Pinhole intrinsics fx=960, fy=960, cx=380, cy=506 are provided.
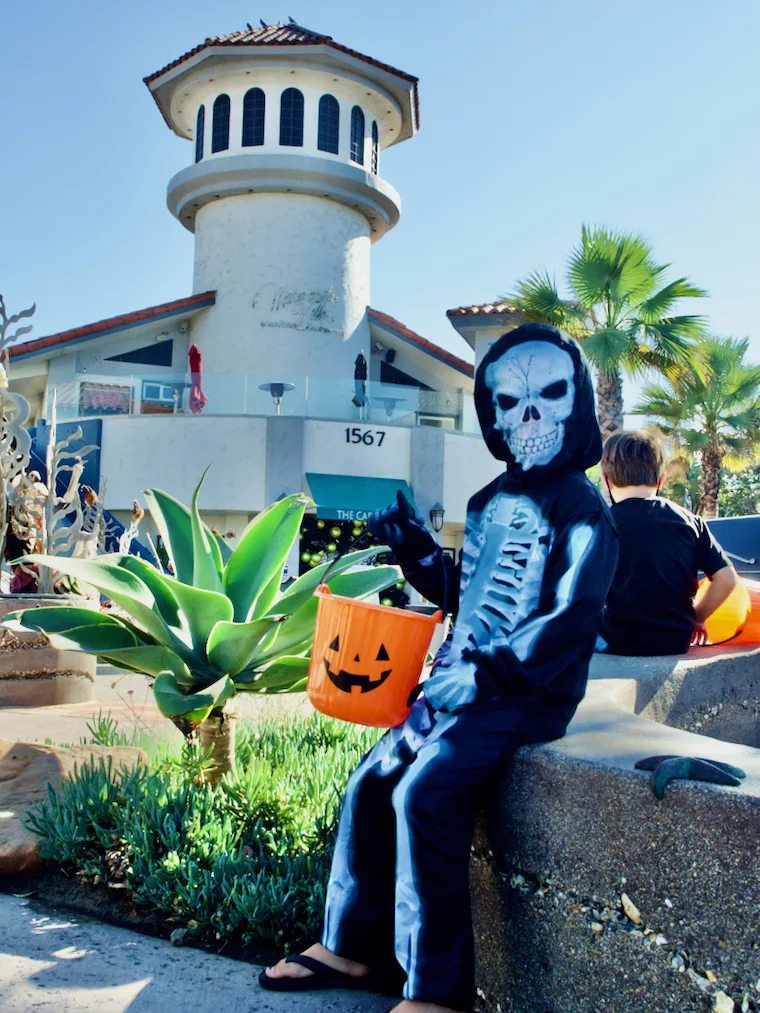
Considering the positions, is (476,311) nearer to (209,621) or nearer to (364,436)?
(364,436)

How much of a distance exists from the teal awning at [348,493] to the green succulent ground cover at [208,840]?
56.7ft

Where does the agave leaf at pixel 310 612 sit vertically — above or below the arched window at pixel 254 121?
below

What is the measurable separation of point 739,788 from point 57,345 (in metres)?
22.5

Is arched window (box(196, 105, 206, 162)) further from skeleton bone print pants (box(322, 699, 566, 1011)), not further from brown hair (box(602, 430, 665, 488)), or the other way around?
skeleton bone print pants (box(322, 699, 566, 1011))

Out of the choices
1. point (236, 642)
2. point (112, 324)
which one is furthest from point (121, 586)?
point (112, 324)

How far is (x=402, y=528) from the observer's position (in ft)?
8.88

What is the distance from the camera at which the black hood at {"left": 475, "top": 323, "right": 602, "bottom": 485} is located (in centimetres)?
256

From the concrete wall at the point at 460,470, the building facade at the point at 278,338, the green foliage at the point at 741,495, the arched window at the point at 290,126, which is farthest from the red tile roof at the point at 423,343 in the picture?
the green foliage at the point at 741,495

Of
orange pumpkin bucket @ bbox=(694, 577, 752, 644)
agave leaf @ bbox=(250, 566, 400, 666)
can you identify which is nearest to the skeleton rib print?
agave leaf @ bbox=(250, 566, 400, 666)

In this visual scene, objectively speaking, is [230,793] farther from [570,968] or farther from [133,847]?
[570,968]

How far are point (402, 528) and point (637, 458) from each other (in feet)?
5.47

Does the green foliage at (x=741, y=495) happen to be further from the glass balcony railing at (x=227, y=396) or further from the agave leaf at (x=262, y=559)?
the agave leaf at (x=262, y=559)

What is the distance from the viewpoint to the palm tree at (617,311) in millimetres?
16109

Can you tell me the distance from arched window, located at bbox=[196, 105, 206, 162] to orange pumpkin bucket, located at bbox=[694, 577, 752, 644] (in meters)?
22.8
